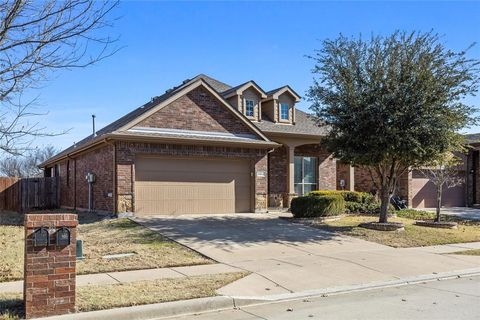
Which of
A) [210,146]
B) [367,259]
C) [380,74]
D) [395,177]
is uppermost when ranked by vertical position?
[380,74]

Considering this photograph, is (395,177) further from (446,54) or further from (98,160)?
(98,160)

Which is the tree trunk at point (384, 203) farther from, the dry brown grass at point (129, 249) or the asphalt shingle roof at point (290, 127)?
the dry brown grass at point (129, 249)

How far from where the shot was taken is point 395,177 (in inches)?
722

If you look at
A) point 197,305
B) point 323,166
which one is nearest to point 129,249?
point 197,305

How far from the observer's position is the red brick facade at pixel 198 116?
19.3 meters

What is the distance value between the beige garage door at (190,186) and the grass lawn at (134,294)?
9596 millimetres

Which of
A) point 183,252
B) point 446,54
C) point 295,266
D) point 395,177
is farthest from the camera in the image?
point 395,177

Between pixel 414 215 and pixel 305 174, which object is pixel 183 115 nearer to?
pixel 305 174

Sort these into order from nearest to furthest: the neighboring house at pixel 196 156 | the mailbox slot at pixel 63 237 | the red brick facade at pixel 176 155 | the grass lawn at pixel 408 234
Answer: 1. the mailbox slot at pixel 63 237
2. the grass lawn at pixel 408 234
3. the red brick facade at pixel 176 155
4. the neighboring house at pixel 196 156

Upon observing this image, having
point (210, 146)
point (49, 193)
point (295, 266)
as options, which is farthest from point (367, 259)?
point (49, 193)

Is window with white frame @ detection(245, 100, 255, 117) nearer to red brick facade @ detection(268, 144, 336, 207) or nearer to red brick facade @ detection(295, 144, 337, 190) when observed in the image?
red brick facade @ detection(268, 144, 336, 207)

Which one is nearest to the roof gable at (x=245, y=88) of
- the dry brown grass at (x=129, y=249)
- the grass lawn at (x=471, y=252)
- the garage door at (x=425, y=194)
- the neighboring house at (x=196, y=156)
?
the neighboring house at (x=196, y=156)

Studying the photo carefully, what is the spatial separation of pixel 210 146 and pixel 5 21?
495 inches

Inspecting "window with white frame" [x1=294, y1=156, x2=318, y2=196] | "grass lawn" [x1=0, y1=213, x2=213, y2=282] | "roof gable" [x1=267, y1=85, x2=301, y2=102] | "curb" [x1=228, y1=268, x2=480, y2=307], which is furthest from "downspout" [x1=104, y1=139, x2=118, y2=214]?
"curb" [x1=228, y1=268, x2=480, y2=307]
